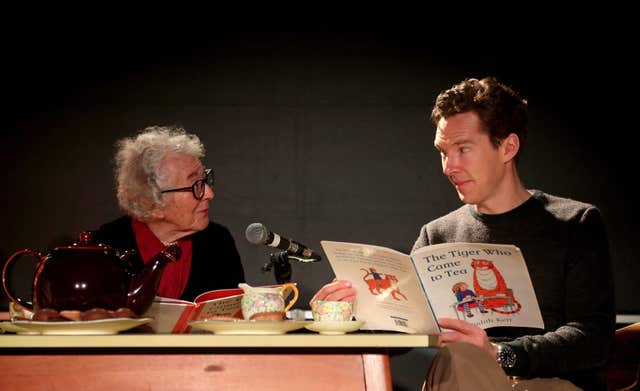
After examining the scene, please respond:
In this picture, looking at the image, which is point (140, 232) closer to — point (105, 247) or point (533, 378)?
point (105, 247)

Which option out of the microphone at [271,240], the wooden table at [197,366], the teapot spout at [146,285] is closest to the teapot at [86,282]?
the teapot spout at [146,285]

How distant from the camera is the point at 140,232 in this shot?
8.81ft

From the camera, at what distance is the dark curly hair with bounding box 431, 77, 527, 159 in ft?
7.17

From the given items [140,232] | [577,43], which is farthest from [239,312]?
[577,43]

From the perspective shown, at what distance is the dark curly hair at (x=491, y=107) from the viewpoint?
7.17 feet

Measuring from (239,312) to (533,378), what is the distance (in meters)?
0.81

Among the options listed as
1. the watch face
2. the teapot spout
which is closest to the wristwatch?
the watch face

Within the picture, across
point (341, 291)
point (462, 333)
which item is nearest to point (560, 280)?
point (462, 333)

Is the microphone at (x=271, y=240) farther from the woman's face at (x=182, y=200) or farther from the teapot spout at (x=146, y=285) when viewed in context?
the woman's face at (x=182, y=200)

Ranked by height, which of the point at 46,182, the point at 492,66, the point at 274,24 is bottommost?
the point at 46,182

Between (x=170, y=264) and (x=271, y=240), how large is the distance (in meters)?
0.69

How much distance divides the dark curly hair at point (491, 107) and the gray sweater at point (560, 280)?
0.77ft

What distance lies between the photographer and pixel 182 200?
265cm

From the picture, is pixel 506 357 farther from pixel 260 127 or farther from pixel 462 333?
pixel 260 127
